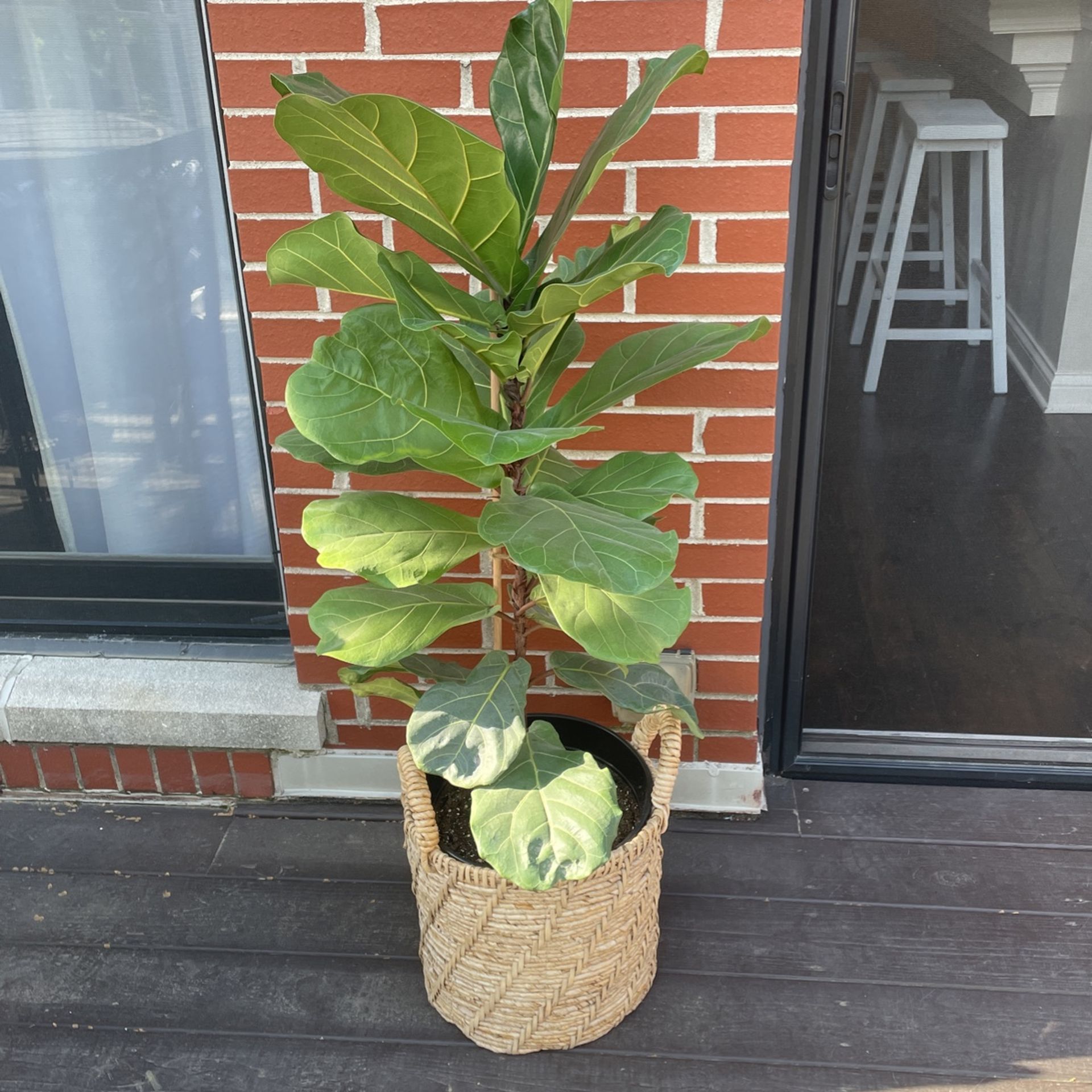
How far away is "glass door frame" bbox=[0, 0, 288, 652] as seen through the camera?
2.41 metres

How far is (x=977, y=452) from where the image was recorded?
7.36 ft

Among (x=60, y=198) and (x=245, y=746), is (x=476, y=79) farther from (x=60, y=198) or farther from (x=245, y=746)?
(x=245, y=746)

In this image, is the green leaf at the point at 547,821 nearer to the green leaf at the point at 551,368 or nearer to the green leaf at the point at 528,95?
the green leaf at the point at 551,368

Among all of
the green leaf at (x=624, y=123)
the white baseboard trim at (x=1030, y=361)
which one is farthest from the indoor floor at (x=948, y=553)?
the green leaf at (x=624, y=123)

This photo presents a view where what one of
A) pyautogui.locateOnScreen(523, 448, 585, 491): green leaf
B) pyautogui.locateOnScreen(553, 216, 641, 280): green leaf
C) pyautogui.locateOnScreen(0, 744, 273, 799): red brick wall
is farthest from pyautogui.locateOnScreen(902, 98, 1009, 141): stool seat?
pyautogui.locateOnScreen(0, 744, 273, 799): red brick wall

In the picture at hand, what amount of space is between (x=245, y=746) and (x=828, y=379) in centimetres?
134

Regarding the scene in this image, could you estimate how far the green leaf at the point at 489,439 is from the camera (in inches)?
51.4

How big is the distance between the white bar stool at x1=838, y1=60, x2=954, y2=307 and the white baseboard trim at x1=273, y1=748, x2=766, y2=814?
103 centimetres

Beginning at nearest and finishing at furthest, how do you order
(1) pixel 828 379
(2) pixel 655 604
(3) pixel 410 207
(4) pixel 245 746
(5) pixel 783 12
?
(3) pixel 410 207
(2) pixel 655 604
(5) pixel 783 12
(1) pixel 828 379
(4) pixel 245 746

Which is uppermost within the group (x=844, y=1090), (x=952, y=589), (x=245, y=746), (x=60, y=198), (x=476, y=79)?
(x=476, y=79)

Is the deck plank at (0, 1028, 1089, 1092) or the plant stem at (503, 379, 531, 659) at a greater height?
the plant stem at (503, 379, 531, 659)

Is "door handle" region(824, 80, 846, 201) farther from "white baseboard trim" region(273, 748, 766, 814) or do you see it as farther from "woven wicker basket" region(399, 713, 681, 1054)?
"white baseboard trim" region(273, 748, 766, 814)

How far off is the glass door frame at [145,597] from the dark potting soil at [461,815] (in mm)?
685

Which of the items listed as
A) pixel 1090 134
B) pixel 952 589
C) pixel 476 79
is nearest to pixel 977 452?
pixel 952 589
